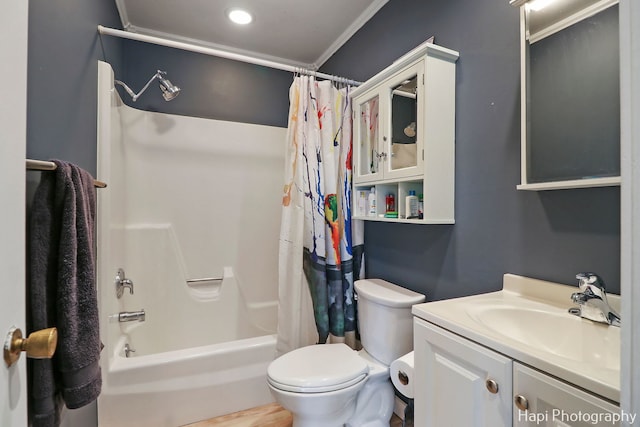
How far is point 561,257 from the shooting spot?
40.0 inches

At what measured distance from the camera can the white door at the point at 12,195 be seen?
0.48 metres

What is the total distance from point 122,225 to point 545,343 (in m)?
2.34

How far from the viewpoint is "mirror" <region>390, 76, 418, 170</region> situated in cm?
144

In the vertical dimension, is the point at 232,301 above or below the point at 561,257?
below

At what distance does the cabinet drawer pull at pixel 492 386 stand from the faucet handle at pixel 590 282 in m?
0.41

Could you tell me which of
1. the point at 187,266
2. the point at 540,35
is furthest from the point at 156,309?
the point at 540,35

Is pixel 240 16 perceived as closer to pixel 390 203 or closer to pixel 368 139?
pixel 368 139

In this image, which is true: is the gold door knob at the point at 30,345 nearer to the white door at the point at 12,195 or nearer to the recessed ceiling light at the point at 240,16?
the white door at the point at 12,195

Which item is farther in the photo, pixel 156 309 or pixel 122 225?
pixel 156 309

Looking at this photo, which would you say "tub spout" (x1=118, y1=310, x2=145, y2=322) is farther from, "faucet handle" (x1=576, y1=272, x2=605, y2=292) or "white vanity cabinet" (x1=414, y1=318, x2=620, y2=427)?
"faucet handle" (x1=576, y1=272, x2=605, y2=292)

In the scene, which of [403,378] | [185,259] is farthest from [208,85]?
[403,378]

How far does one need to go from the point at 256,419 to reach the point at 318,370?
0.64 metres

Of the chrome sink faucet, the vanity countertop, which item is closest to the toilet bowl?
the vanity countertop

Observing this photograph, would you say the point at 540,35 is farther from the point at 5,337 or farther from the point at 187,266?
the point at 187,266
